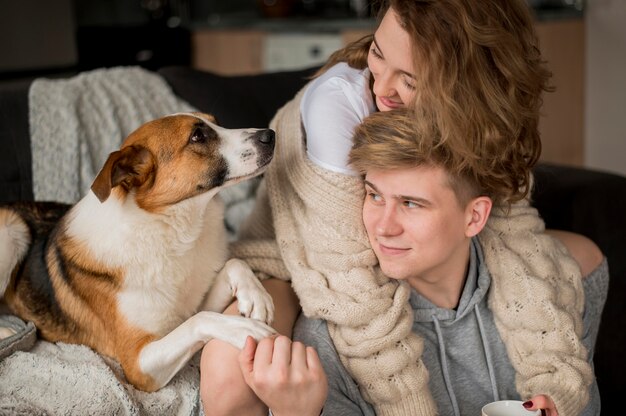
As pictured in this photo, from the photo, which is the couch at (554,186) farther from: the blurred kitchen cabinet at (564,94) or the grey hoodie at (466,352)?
the blurred kitchen cabinet at (564,94)

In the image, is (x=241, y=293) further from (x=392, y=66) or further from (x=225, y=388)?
(x=392, y=66)

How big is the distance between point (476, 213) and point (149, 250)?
0.68 meters

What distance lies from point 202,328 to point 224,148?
381 millimetres

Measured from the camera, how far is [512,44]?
65.1 inches

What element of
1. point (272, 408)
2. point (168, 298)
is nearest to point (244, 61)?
point (168, 298)

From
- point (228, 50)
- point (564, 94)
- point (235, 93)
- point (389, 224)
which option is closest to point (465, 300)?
point (389, 224)

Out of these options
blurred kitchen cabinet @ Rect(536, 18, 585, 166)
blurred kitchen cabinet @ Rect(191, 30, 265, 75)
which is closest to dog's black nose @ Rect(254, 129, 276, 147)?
blurred kitchen cabinet @ Rect(536, 18, 585, 166)

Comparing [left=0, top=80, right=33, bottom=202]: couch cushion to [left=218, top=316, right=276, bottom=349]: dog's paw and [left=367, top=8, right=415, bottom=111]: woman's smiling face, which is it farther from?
[left=367, top=8, right=415, bottom=111]: woman's smiling face

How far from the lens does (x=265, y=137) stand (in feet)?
5.74

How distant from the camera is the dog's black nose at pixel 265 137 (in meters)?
1.75

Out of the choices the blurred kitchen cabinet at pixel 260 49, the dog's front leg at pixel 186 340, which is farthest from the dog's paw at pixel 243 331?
the blurred kitchen cabinet at pixel 260 49

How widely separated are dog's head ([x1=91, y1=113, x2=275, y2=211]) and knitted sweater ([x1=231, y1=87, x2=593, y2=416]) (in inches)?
4.7

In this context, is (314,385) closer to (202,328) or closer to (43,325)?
(202,328)

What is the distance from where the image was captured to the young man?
145 cm
